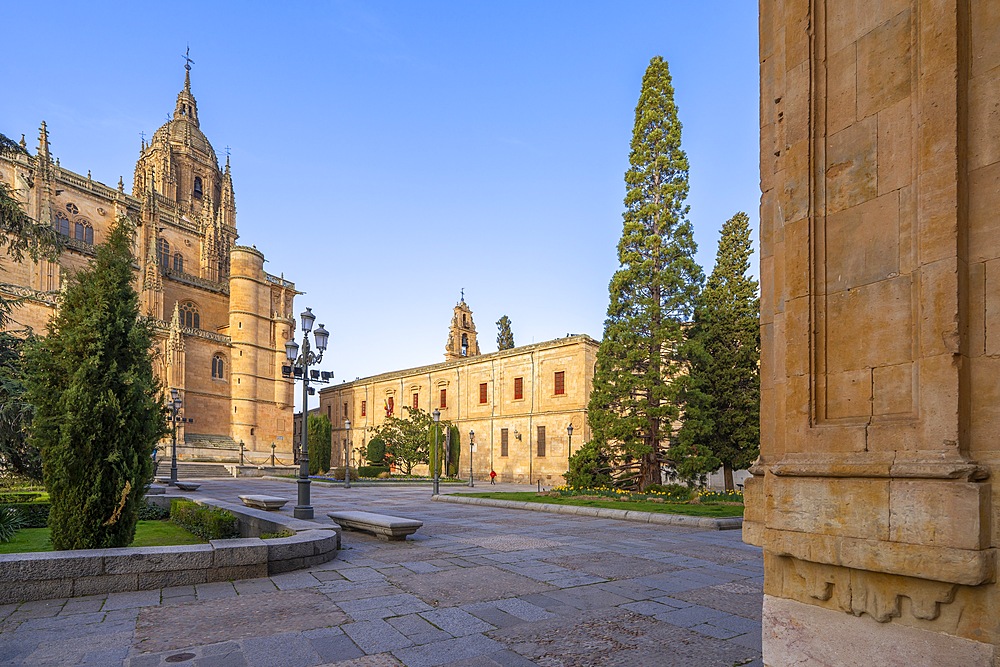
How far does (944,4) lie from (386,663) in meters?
5.47

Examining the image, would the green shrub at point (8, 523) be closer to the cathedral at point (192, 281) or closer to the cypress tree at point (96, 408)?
the cypress tree at point (96, 408)

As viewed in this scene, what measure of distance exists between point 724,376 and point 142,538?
20595 millimetres

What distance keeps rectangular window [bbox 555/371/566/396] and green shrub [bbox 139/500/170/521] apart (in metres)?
26.0

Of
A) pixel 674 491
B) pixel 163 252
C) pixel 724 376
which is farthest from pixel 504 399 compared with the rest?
pixel 163 252

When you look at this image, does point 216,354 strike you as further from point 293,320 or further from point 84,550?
point 84,550

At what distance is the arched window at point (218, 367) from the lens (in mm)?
52250

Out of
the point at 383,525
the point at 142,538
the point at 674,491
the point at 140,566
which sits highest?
the point at 140,566

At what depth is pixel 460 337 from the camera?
49031mm

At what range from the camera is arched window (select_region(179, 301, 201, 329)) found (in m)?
52.8

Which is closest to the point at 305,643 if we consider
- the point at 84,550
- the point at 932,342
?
the point at 84,550

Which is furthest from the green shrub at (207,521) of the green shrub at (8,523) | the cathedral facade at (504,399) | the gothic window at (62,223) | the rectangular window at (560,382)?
the gothic window at (62,223)

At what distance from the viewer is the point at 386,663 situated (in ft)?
14.7

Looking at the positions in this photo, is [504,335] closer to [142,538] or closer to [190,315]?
[190,315]

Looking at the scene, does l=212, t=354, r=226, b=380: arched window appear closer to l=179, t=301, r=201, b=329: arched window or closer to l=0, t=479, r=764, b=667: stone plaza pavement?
l=179, t=301, r=201, b=329: arched window
